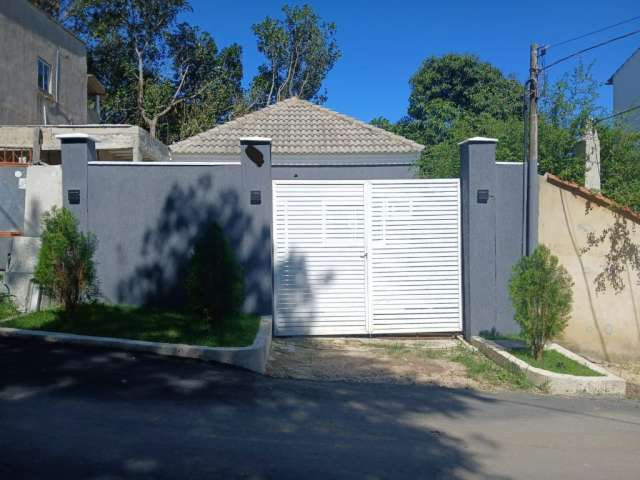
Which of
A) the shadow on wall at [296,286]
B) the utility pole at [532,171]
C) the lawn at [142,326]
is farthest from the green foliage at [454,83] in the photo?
the lawn at [142,326]

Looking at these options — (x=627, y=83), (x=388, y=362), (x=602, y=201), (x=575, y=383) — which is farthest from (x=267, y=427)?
(x=627, y=83)

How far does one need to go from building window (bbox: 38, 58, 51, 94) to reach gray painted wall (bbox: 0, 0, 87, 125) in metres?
0.14

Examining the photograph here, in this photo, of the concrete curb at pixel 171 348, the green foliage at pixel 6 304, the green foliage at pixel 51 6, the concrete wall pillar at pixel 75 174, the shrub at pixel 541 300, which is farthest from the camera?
the green foliage at pixel 51 6

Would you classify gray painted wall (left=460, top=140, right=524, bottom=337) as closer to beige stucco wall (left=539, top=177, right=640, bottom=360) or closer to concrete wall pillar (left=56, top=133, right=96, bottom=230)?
beige stucco wall (left=539, top=177, right=640, bottom=360)

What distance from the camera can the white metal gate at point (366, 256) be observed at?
9.80 metres

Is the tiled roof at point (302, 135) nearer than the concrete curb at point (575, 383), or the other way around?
the concrete curb at point (575, 383)

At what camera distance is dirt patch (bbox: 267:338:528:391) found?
7746 mm

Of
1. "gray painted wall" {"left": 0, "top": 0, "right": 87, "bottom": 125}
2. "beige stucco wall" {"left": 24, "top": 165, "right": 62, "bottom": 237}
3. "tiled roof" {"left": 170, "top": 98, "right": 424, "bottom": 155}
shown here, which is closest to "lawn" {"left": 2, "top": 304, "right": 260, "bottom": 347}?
"beige stucco wall" {"left": 24, "top": 165, "right": 62, "bottom": 237}

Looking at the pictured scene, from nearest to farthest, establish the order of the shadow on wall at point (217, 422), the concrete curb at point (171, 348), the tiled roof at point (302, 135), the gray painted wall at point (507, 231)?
the shadow on wall at point (217, 422)
the concrete curb at point (171, 348)
the gray painted wall at point (507, 231)
the tiled roof at point (302, 135)

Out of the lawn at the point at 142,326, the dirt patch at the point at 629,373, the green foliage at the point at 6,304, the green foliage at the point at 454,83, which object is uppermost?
the green foliage at the point at 454,83

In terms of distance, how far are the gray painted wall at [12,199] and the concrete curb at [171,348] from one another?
7.47 ft

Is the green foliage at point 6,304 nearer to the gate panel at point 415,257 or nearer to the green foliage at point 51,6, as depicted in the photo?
the gate panel at point 415,257

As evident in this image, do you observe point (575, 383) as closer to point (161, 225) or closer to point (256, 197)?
point (256, 197)

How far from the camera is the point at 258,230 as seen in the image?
9.66 metres
